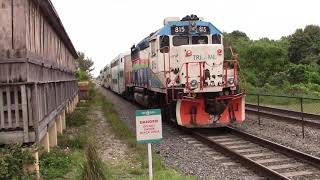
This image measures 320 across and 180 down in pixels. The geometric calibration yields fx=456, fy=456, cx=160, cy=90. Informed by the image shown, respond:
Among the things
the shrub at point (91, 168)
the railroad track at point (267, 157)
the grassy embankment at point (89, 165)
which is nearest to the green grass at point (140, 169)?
the grassy embankment at point (89, 165)

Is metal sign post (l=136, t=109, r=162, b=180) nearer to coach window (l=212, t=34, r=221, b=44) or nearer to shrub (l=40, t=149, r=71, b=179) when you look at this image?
shrub (l=40, t=149, r=71, b=179)

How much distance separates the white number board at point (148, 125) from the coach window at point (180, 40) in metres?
8.51

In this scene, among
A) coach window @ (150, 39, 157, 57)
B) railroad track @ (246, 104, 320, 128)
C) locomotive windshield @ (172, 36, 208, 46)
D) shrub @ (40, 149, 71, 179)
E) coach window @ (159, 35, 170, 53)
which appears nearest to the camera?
shrub @ (40, 149, 71, 179)

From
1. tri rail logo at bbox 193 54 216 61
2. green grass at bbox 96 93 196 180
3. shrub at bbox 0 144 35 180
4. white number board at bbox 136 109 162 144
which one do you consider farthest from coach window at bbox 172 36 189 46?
shrub at bbox 0 144 35 180

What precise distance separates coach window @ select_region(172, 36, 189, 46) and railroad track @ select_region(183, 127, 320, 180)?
3.35 meters

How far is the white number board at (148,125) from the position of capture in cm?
766

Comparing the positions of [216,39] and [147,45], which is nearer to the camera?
[216,39]

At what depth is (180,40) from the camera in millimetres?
16047

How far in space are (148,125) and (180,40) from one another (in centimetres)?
870

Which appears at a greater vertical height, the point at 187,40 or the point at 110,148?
the point at 187,40

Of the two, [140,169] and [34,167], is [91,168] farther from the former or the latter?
[140,169]

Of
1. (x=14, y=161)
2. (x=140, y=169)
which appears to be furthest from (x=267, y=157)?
(x=14, y=161)

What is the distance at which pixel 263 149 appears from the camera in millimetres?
11812

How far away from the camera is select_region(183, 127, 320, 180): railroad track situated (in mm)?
9023
